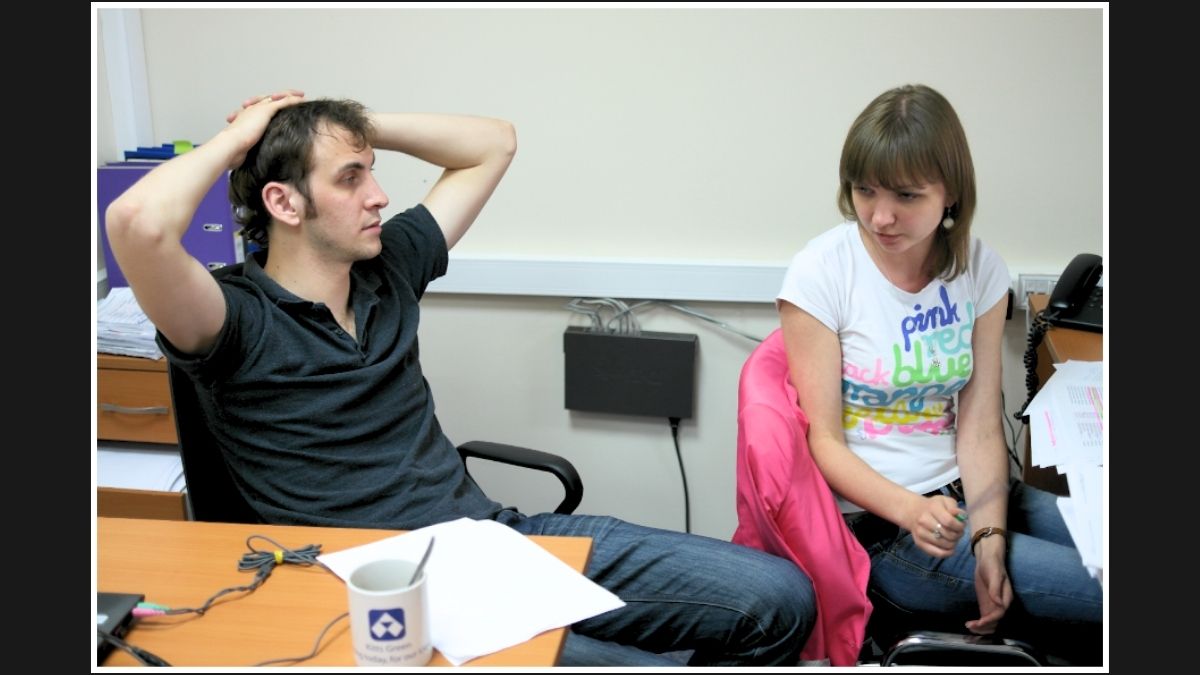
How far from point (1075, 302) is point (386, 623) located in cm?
159

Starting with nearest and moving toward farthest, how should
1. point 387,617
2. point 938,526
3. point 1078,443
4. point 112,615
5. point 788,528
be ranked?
point 387,617, point 112,615, point 1078,443, point 938,526, point 788,528

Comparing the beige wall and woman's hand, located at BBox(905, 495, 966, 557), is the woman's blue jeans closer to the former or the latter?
woman's hand, located at BBox(905, 495, 966, 557)

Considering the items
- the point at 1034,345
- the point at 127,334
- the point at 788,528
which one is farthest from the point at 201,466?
the point at 1034,345

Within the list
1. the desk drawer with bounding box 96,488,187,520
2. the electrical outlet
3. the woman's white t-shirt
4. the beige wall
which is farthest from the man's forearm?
the electrical outlet

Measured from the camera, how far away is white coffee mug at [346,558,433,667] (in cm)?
98

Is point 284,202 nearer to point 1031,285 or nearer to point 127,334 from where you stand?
point 127,334

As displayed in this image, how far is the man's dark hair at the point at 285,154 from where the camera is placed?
63.5 inches

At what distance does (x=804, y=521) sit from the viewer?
162 centimetres

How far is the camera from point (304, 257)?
5.37ft

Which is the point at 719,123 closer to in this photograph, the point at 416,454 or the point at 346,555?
the point at 416,454

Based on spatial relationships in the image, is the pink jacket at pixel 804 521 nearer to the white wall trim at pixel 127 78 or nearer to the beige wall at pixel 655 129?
the beige wall at pixel 655 129

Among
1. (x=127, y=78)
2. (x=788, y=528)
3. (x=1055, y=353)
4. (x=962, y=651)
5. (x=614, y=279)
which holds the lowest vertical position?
(x=962, y=651)

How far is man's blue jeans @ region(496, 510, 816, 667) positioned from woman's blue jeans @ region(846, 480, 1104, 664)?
0.16m

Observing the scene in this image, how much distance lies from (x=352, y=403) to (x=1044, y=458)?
1009 mm
